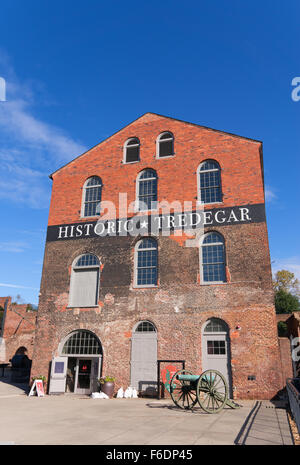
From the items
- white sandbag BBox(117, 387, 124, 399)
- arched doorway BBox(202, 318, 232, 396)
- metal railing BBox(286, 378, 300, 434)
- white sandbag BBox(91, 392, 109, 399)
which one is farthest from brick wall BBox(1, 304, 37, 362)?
metal railing BBox(286, 378, 300, 434)

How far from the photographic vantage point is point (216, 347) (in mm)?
14383

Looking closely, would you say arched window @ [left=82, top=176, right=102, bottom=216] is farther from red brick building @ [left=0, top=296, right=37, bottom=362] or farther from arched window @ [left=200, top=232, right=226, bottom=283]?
red brick building @ [left=0, top=296, right=37, bottom=362]

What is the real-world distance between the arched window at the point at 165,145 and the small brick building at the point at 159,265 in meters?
0.06

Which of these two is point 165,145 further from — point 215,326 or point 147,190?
point 215,326

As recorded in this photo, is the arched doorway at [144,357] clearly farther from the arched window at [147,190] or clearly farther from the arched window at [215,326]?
the arched window at [147,190]

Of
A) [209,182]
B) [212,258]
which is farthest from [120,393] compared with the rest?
[209,182]

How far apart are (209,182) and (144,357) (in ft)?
27.9

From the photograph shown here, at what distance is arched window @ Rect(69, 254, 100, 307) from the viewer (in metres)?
17.0

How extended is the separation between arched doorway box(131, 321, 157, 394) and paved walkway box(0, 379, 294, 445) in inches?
85.8

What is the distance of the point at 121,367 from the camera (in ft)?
50.2

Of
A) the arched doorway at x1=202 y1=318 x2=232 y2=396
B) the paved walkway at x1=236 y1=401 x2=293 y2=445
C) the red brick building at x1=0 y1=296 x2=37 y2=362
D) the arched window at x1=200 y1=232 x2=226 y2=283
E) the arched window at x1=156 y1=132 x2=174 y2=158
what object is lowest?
the paved walkway at x1=236 y1=401 x2=293 y2=445

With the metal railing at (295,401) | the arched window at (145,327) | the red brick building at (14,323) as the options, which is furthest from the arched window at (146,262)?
the red brick building at (14,323)
